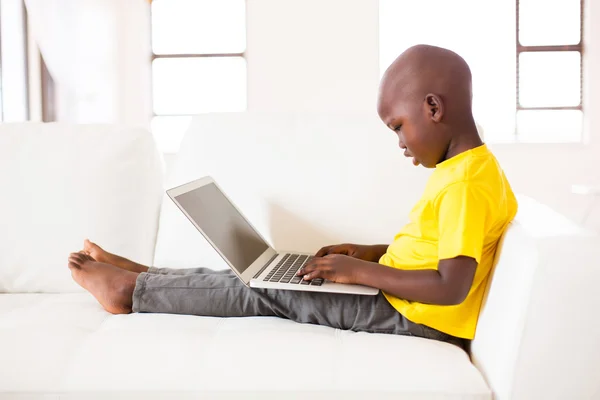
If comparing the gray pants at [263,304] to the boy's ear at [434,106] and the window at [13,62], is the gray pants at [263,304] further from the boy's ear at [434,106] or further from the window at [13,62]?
the window at [13,62]

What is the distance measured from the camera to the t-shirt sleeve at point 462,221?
3.73ft

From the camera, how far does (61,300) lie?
1549 millimetres

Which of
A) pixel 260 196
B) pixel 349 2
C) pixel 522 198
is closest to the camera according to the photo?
pixel 522 198

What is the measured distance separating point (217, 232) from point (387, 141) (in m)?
0.53

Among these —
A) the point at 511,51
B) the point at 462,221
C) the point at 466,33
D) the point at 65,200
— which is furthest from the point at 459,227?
the point at 511,51

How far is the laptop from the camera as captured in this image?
49.8 inches

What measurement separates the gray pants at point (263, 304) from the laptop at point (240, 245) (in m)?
0.05

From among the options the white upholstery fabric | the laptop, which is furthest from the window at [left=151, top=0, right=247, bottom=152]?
the laptop

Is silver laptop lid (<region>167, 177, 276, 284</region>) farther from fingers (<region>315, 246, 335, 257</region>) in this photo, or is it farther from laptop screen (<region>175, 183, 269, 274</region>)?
fingers (<region>315, 246, 335, 257</region>)

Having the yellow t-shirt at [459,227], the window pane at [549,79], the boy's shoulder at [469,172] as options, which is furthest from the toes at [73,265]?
the window pane at [549,79]

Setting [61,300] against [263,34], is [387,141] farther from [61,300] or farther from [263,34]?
[263,34]

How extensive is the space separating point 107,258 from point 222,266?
0.27m


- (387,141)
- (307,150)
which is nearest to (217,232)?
(307,150)

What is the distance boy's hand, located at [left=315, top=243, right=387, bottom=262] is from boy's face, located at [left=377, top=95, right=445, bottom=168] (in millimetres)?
292
